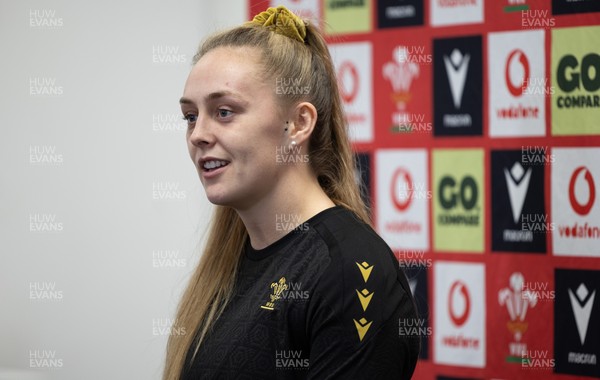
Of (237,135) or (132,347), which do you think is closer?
(237,135)

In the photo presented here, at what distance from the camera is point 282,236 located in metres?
1.28

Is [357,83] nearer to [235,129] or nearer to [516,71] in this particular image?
[516,71]

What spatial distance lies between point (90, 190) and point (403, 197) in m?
1.21

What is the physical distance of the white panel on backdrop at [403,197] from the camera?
2.24 metres

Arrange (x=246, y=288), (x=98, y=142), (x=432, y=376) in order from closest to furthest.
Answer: (x=246, y=288), (x=432, y=376), (x=98, y=142)

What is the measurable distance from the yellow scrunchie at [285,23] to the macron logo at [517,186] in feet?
3.12

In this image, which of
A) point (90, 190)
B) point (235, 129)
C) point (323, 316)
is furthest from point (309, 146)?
point (90, 190)

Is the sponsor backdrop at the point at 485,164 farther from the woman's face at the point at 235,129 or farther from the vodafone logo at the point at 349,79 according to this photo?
the woman's face at the point at 235,129

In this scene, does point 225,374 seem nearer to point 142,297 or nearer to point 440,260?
point 440,260

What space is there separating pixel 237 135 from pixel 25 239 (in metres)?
1.84

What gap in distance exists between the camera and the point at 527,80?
6.71 ft

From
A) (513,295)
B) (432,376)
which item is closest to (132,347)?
(432,376)

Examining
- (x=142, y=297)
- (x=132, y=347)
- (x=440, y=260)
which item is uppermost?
(x=440, y=260)

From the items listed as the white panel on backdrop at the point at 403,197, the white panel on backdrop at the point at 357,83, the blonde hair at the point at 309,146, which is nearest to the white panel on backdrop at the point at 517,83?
the white panel on backdrop at the point at 403,197
